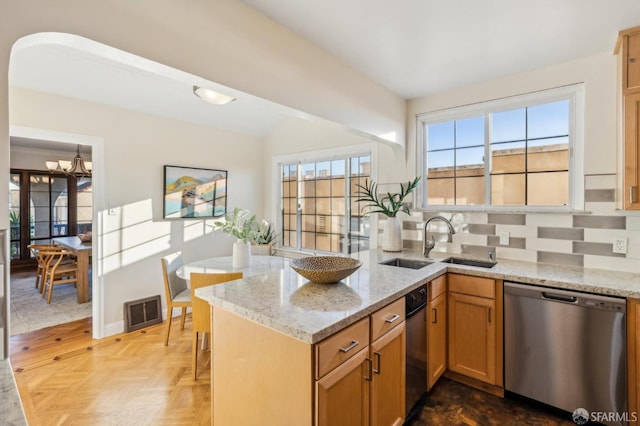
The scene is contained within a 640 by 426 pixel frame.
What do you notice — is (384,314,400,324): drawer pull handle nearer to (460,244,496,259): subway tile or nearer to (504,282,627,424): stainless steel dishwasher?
(504,282,627,424): stainless steel dishwasher

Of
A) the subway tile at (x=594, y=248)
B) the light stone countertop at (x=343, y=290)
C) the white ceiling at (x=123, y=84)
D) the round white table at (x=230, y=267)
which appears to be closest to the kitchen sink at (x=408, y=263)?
the light stone countertop at (x=343, y=290)

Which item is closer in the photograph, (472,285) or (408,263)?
(472,285)

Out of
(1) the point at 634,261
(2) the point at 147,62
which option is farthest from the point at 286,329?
(1) the point at 634,261

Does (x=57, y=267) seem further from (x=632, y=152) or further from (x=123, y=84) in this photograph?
(x=632, y=152)

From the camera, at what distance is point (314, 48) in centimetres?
211

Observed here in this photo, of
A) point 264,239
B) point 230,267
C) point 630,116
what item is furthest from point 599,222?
point 264,239

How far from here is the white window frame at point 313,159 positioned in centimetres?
343

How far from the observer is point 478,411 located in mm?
1984

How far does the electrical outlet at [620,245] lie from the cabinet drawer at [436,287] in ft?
3.97

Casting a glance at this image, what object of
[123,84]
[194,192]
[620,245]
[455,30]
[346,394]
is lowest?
[346,394]

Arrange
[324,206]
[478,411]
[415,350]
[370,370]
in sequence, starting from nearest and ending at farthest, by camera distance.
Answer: [370,370]
[415,350]
[478,411]
[324,206]

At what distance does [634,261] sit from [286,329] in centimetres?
253

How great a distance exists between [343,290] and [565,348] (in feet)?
4.80

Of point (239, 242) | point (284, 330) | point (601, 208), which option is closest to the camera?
point (284, 330)
